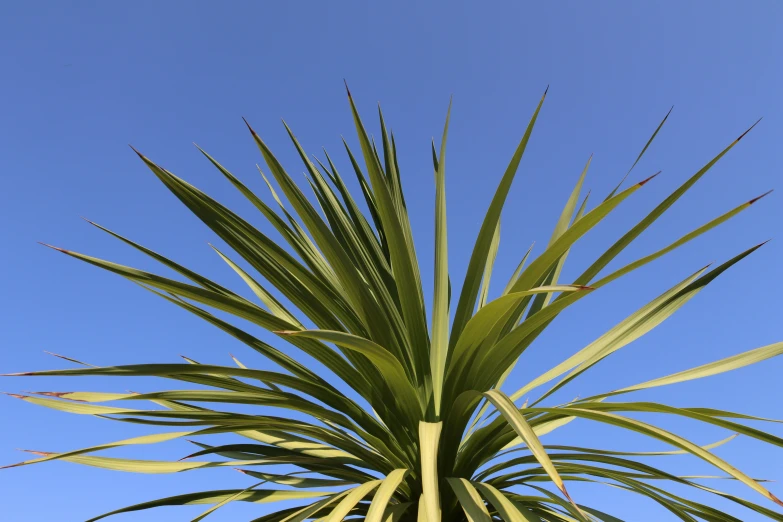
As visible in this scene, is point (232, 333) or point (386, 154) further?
point (386, 154)

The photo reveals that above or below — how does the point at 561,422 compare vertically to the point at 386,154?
below

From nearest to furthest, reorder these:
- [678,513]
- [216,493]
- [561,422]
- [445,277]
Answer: [678,513] → [216,493] → [445,277] → [561,422]

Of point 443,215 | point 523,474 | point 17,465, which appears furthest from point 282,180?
point 523,474

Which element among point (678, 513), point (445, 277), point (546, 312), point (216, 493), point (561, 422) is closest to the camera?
point (546, 312)

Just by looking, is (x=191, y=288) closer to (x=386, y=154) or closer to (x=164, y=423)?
(x=164, y=423)

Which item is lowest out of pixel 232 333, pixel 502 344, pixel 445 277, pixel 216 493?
pixel 216 493

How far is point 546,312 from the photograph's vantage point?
141cm

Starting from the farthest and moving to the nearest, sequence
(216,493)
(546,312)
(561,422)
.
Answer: (561,422) → (216,493) → (546,312)

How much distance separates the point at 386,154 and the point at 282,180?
28.4 inches

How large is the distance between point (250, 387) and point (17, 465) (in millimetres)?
591

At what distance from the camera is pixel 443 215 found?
1.99 metres

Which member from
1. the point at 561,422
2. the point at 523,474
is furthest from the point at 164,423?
the point at 561,422

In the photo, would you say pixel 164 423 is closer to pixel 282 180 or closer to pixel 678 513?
pixel 282 180

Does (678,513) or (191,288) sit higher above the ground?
(191,288)
